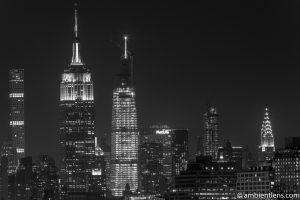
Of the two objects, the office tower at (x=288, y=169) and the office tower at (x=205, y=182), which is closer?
the office tower at (x=288, y=169)

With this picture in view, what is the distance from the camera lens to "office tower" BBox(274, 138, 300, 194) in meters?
136

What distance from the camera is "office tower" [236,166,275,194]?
450 ft

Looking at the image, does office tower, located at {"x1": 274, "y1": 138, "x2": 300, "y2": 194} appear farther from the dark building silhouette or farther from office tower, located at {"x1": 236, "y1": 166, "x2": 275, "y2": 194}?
the dark building silhouette

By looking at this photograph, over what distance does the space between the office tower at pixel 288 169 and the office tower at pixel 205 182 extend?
8176 mm

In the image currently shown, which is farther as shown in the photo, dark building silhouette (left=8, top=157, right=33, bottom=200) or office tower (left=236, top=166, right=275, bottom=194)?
dark building silhouette (left=8, top=157, right=33, bottom=200)

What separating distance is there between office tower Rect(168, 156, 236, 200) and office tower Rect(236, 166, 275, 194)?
571cm

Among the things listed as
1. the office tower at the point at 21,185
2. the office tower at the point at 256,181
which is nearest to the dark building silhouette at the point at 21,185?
the office tower at the point at 21,185

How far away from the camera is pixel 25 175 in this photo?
19912 centimetres

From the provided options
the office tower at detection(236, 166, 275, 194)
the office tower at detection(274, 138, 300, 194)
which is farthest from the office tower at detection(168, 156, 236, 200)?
the office tower at detection(274, 138, 300, 194)

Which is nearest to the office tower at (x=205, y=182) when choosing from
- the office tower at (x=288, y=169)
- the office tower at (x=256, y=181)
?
the office tower at (x=256, y=181)

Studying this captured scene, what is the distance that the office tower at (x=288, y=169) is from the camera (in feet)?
448

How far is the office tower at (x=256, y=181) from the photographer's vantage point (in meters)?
137

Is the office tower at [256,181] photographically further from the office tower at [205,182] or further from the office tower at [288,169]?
the office tower at [205,182]

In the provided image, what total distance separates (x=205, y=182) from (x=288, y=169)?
610 inches
